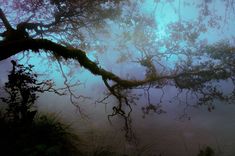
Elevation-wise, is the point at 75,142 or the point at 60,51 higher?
the point at 60,51

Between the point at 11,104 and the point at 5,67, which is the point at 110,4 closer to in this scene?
the point at 11,104

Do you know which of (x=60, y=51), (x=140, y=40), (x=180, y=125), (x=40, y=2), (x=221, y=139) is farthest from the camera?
(x=180, y=125)

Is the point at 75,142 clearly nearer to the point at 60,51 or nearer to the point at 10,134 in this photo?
the point at 10,134

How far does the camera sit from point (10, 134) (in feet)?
21.7

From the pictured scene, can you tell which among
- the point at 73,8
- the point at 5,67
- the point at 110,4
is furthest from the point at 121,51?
the point at 5,67

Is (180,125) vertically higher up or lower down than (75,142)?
higher up

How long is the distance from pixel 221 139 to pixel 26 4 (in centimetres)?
1366

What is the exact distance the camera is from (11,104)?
705 centimetres

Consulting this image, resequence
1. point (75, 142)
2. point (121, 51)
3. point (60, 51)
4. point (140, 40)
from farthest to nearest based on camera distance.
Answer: point (121, 51) < point (140, 40) < point (75, 142) < point (60, 51)

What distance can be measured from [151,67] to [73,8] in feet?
9.14

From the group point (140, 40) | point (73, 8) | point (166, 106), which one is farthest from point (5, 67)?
point (73, 8)

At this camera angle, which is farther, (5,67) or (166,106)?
(5,67)

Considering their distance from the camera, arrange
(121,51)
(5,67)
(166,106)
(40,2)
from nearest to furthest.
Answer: (40,2) < (121,51) < (166,106) < (5,67)

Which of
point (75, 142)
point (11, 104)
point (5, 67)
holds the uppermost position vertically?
point (5, 67)
